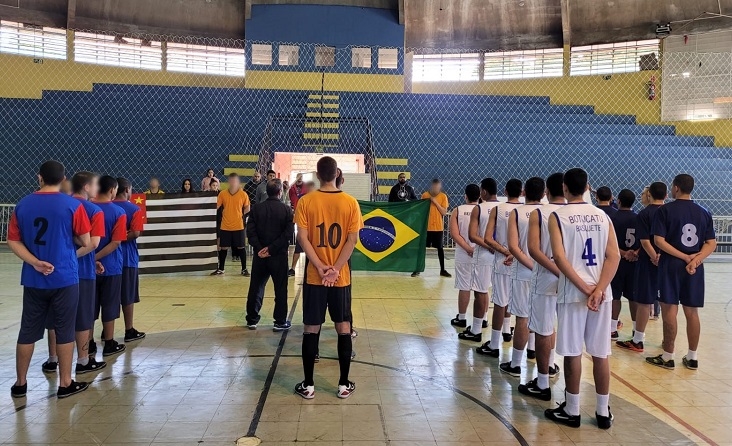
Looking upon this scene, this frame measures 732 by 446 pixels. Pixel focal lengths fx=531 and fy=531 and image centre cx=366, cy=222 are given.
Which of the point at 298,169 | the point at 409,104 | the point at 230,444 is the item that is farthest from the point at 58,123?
the point at 230,444

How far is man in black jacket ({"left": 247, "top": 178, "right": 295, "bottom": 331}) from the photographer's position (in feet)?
20.8

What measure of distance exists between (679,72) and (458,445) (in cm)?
2076

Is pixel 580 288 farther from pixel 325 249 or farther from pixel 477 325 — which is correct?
pixel 477 325

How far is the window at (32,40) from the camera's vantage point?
1942cm

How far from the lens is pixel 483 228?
232 inches

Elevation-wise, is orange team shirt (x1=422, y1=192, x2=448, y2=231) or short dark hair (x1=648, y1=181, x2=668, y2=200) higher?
short dark hair (x1=648, y1=181, x2=668, y2=200)

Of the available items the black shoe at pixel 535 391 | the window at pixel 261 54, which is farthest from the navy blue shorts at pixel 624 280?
the window at pixel 261 54

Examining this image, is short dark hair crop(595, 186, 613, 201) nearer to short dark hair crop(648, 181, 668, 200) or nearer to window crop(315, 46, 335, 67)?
short dark hair crop(648, 181, 668, 200)

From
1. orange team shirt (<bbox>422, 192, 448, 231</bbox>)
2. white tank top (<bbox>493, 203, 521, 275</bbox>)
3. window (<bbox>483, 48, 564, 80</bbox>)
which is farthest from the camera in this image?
window (<bbox>483, 48, 564, 80</bbox>)

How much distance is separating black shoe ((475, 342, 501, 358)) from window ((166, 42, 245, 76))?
1852 centimetres

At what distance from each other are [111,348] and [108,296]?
0.55 meters

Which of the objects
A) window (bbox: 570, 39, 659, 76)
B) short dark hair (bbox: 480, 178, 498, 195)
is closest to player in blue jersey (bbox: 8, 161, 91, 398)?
short dark hair (bbox: 480, 178, 498, 195)

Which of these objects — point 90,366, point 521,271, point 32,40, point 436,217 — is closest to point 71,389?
point 90,366

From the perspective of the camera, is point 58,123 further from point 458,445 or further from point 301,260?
point 458,445
